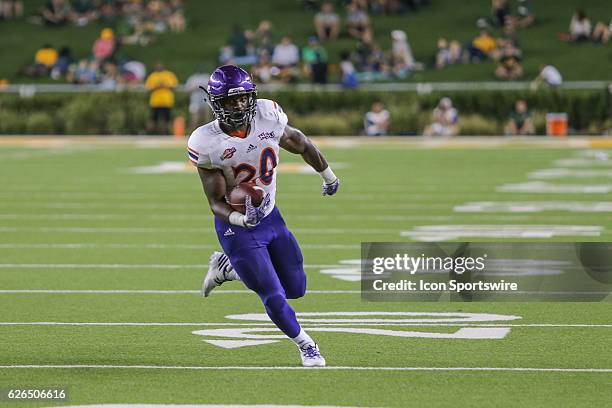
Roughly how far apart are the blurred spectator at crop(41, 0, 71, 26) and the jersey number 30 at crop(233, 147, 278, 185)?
33531 mm

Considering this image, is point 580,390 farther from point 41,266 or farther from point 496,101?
point 496,101

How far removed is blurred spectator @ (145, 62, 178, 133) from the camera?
31500mm

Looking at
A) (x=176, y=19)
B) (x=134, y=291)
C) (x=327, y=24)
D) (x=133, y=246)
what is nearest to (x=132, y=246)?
(x=133, y=246)

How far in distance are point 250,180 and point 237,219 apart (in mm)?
304

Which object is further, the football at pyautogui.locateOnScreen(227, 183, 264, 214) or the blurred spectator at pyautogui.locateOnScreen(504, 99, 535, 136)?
the blurred spectator at pyautogui.locateOnScreen(504, 99, 535, 136)

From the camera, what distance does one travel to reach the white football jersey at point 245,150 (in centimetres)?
771

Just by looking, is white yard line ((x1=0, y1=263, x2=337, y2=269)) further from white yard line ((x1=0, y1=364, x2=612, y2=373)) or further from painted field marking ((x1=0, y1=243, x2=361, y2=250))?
white yard line ((x1=0, y1=364, x2=612, y2=373))

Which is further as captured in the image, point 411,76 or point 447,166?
point 411,76

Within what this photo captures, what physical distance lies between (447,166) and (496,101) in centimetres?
793

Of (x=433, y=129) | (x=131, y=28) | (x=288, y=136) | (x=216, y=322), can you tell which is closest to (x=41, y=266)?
(x=216, y=322)

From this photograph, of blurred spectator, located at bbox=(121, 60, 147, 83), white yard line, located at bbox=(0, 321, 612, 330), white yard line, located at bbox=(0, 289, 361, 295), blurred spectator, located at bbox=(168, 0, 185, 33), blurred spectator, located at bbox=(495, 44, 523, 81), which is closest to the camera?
white yard line, located at bbox=(0, 321, 612, 330)

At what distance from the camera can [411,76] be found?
34.5m

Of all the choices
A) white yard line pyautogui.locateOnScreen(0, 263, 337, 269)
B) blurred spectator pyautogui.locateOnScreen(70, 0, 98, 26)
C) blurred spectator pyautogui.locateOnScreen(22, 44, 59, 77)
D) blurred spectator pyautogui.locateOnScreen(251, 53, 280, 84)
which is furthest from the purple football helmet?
blurred spectator pyautogui.locateOnScreen(70, 0, 98, 26)

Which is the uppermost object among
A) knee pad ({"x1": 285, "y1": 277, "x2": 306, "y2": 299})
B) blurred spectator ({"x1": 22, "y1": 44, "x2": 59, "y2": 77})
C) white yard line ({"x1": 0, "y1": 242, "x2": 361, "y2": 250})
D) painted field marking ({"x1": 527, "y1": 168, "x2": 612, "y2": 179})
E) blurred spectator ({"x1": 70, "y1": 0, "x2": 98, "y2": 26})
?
knee pad ({"x1": 285, "y1": 277, "x2": 306, "y2": 299})
